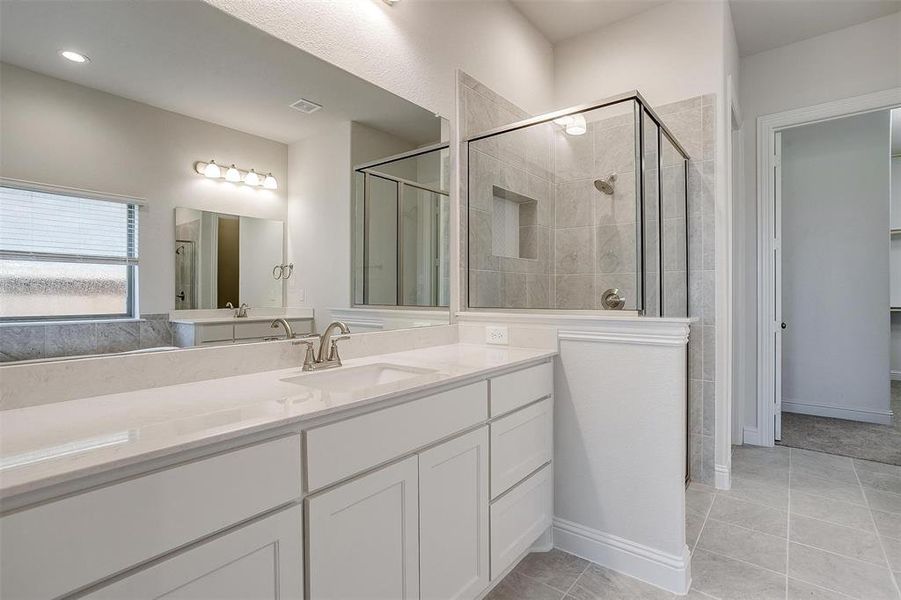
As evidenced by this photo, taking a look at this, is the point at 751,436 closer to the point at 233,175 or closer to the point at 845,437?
the point at 845,437

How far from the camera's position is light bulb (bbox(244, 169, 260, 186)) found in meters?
1.47

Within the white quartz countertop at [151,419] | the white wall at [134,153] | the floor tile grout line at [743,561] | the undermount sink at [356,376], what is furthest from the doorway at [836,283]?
the white wall at [134,153]

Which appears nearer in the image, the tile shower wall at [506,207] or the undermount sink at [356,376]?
the undermount sink at [356,376]

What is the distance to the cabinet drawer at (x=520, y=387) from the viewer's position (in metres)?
1.58

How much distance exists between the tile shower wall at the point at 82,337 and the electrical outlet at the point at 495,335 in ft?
4.39

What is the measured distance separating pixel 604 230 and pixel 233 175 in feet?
6.41

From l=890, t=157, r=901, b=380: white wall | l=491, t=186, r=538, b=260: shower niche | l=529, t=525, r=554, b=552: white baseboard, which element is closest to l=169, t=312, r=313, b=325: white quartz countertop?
l=491, t=186, r=538, b=260: shower niche

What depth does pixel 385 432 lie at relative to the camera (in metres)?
1.15

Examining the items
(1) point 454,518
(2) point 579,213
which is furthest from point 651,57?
(1) point 454,518

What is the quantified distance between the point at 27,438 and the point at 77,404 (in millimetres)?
269

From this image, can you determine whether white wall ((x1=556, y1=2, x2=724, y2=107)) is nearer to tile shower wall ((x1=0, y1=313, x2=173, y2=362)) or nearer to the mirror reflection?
the mirror reflection

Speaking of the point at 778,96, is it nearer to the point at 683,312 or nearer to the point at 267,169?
the point at 683,312

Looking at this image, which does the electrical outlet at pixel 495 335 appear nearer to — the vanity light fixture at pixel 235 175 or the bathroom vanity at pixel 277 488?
the bathroom vanity at pixel 277 488

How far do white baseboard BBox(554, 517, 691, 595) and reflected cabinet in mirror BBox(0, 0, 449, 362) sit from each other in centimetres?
124
